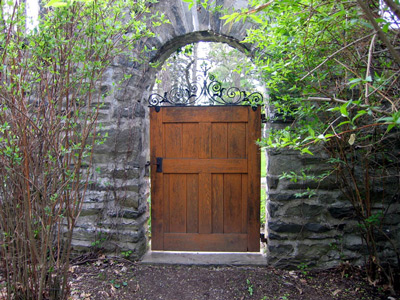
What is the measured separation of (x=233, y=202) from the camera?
3.34 meters

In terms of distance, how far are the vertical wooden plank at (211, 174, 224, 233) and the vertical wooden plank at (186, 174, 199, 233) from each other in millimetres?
178

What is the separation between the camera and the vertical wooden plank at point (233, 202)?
3336 millimetres

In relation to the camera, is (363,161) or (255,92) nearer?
(363,161)

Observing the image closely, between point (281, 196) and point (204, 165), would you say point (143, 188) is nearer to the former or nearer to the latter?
point (204, 165)

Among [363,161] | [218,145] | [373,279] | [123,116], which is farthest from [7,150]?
[373,279]

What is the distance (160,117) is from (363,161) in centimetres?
206

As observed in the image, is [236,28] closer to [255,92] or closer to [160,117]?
[255,92]

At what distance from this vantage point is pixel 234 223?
11.0ft

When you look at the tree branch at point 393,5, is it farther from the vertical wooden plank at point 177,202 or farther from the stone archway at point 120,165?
the vertical wooden plank at point 177,202

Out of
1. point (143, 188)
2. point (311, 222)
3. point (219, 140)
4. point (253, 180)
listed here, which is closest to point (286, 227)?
point (311, 222)

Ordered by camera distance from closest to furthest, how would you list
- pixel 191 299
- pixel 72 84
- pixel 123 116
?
pixel 72 84
pixel 191 299
pixel 123 116

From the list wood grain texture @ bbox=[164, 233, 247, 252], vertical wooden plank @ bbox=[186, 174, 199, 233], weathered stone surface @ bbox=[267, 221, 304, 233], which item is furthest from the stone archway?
weathered stone surface @ bbox=[267, 221, 304, 233]

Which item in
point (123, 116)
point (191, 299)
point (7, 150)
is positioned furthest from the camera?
point (123, 116)

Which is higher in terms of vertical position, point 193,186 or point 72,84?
point 72,84
